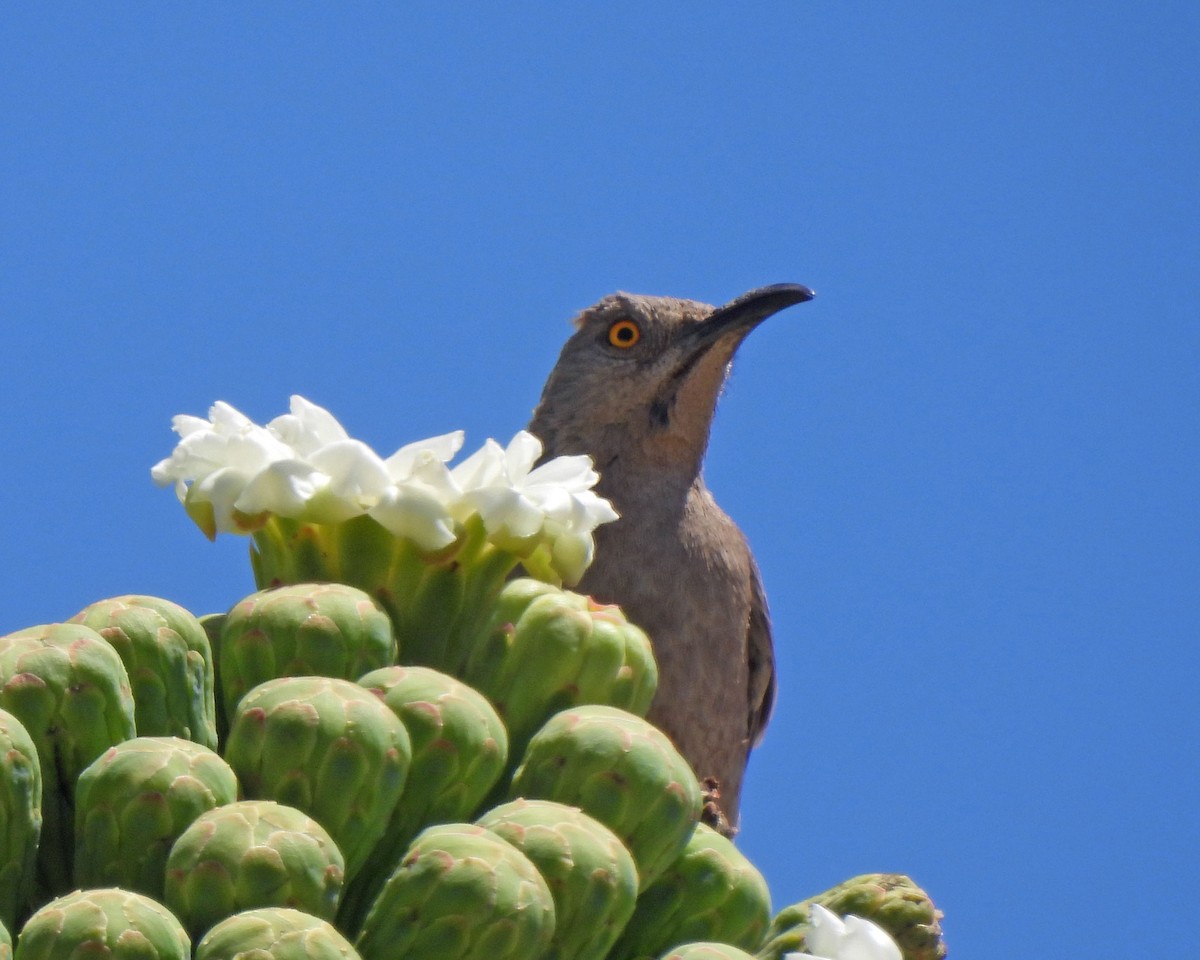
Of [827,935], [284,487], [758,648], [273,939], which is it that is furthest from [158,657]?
[758,648]

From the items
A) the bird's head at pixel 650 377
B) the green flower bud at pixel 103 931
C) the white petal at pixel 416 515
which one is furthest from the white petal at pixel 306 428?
the bird's head at pixel 650 377

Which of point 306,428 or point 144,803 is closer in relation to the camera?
point 144,803

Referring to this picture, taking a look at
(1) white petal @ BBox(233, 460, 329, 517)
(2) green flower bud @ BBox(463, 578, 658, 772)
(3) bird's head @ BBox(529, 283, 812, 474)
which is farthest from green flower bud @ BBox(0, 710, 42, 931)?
(3) bird's head @ BBox(529, 283, 812, 474)

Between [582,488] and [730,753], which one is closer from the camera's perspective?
[582,488]

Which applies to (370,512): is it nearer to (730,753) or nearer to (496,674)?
(496,674)

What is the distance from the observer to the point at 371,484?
11.6ft

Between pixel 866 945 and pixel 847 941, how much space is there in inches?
1.7

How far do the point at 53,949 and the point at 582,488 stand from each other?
161cm

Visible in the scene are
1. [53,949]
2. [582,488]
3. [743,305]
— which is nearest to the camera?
[53,949]

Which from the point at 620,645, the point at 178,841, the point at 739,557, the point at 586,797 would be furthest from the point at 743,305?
the point at 178,841

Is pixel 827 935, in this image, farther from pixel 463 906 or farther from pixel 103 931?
pixel 103 931

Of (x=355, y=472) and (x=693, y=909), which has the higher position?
(x=355, y=472)

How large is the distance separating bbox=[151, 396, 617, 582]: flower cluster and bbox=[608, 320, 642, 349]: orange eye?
316 centimetres

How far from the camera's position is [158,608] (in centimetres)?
336
